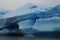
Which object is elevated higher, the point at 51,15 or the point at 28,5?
the point at 28,5

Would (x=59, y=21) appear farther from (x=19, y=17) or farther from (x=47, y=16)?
(x=19, y=17)

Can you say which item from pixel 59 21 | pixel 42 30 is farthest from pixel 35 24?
pixel 59 21

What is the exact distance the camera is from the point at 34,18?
1.09m

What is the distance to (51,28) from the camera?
102cm

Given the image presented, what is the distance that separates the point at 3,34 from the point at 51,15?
1.34 ft

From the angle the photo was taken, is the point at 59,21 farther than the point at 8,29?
No

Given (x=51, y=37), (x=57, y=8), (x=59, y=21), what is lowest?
(x=51, y=37)

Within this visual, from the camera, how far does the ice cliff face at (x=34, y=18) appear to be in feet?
3.42

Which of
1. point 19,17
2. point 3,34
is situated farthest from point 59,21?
point 3,34

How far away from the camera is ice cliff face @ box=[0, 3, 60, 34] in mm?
1042

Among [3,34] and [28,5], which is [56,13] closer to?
[28,5]

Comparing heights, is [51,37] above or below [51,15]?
below

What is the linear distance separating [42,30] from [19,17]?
0.70 feet

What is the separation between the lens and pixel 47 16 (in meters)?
1.07
